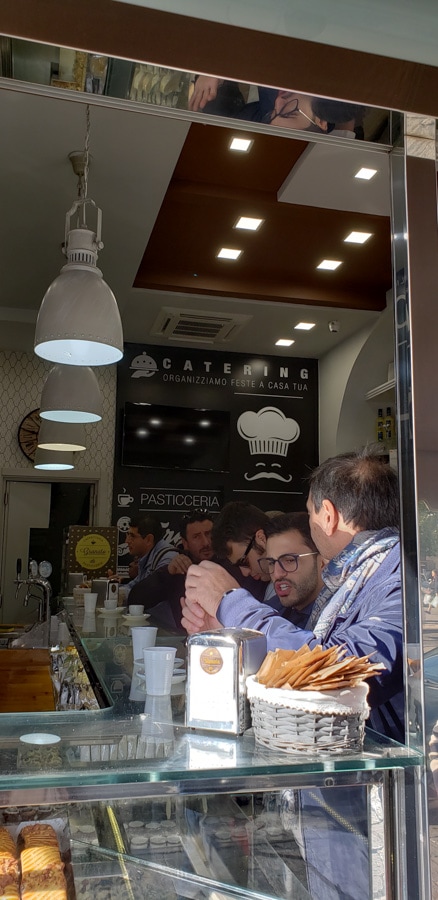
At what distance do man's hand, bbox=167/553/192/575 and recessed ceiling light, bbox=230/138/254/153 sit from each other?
3.06 m

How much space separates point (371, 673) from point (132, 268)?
3.75m

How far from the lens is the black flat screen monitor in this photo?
5.80 m

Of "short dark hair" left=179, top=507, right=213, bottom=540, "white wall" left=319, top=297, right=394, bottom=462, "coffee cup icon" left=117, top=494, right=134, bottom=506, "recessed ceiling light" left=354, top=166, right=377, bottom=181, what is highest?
"recessed ceiling light" left=354, top=166, right=377, bottom=181

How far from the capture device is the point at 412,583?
3.50 feet

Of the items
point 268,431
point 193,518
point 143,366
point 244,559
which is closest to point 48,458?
point 244,559

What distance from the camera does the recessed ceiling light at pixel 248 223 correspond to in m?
3.93

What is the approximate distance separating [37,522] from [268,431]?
2116 millimetres

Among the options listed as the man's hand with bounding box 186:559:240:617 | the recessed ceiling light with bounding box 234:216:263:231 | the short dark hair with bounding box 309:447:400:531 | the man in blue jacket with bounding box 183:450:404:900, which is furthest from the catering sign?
the short dark hair with bounding box 309:447:400:531

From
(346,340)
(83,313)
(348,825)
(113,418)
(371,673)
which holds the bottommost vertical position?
(348,825)

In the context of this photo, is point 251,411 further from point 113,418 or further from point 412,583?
point 412,583

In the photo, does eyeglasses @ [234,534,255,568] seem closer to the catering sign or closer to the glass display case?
the catering sign

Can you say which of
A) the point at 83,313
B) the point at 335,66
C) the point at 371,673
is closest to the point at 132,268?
the point at 83,313

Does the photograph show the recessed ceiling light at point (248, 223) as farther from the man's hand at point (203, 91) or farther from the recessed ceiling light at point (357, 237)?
the man's hand at point (203, 91)

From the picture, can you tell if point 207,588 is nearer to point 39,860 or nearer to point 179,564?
point 179,564
